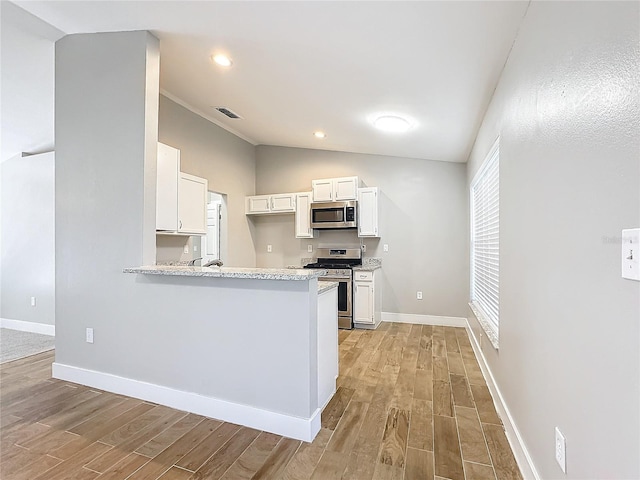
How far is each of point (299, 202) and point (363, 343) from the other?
250 centimetres

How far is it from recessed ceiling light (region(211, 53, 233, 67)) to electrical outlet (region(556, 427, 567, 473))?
336 centimetres

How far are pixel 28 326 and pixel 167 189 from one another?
3.36 m

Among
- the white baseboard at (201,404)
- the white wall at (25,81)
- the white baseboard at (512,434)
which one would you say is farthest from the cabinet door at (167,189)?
the white baseboard at (512,434)

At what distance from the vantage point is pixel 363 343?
3957 mm

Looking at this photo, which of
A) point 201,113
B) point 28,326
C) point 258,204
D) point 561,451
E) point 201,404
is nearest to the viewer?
point 561,451

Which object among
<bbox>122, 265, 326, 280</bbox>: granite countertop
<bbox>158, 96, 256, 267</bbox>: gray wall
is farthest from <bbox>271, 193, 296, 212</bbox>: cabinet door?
<bbox>122, 265, 326, 280</bbox>: granite countertop

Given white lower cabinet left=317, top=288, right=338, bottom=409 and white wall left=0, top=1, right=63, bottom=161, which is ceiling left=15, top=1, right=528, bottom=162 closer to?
white wall left=0, top=1, right=63, bottom=161

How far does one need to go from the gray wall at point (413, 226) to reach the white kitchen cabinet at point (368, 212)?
0.23 m

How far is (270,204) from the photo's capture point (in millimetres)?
5484

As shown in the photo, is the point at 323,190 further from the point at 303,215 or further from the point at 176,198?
the point at 176,198

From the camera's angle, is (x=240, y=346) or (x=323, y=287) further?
(x=323, y=287)

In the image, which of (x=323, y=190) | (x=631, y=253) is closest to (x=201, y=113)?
(x=323, y=190)

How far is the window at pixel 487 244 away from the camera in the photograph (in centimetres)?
273

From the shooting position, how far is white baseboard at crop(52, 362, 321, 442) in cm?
200
